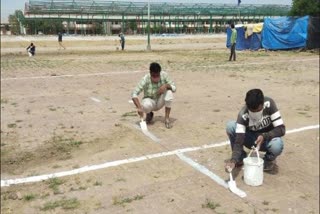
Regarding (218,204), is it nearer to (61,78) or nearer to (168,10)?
(61,78)

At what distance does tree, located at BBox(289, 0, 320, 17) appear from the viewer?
746 inches

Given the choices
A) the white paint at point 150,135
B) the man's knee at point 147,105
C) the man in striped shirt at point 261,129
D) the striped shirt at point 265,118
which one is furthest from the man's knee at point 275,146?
the man's knee at point 147,105

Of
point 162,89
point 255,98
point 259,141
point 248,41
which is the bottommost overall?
point 248,41

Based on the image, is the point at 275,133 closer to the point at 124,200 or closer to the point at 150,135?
the point at 124,200

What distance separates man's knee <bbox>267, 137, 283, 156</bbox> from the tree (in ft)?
54.8

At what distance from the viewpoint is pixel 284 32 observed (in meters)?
19.9

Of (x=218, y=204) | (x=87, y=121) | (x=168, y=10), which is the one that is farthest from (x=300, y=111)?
(x=168, y=10)

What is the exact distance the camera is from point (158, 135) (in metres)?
5.03

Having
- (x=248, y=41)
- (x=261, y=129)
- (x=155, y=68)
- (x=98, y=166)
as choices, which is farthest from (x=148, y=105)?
(x=248, y=41)

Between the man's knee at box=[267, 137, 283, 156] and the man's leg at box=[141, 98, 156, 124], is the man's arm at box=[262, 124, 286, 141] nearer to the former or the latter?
the man's knee at box=[267, 137, 283, 156]

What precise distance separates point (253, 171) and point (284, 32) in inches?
704

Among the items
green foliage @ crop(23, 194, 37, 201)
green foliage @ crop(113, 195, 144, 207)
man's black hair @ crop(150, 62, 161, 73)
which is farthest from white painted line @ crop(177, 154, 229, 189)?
green foliage @ crop(23, 194, 37, 201)

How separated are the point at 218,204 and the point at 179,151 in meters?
1.31

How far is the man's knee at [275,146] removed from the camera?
358 cm
